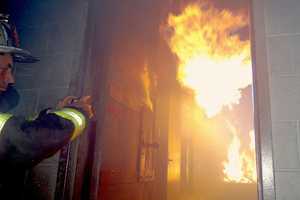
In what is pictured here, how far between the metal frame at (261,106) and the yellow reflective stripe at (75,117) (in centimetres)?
124

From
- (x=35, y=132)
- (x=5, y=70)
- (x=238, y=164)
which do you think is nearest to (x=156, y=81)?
(x=5, y=70)

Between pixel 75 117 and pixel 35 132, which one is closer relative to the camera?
pixel 35 132

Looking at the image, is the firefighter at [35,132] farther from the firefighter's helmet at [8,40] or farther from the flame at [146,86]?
the flame at [146,86]

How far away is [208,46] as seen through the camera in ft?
19.5

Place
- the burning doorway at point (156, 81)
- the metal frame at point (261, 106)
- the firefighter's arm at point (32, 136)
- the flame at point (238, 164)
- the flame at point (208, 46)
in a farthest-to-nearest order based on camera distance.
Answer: the flame at point (238, 164) < the flame at point (208, 46) < the burning doorway at point (156, 81) < the metal frame at point (261, 106) < the firefighter's arm at point (32, 136)

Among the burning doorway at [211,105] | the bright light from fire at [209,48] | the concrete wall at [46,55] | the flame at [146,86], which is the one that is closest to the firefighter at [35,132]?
the concrete wall at [46,55]

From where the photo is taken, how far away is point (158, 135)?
4.34 metres

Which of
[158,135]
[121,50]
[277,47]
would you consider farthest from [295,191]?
[158,135]

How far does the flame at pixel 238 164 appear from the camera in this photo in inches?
381

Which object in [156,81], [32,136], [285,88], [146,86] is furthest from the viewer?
[156,81]

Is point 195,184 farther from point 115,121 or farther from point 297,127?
point 297,127

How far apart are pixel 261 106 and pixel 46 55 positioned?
200cm

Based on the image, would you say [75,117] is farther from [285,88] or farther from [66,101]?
[285,88]

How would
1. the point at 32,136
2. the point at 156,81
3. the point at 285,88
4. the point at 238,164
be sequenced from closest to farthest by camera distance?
the point at 32,136 < the point at 285,88 < the point at 156,81 < the point at 238,164
